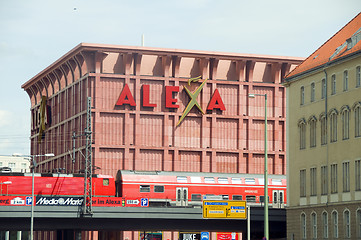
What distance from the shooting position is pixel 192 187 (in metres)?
95.3

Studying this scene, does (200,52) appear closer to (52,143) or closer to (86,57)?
(86,57)

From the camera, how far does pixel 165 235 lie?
407 feet

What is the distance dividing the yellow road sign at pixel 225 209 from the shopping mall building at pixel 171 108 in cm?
4916

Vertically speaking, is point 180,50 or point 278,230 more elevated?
point 180,50

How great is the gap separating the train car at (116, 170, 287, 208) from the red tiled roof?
1885cm

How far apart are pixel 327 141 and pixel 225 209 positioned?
37.6 ft

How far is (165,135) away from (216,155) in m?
9.29

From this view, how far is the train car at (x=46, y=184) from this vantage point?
86.6 meters

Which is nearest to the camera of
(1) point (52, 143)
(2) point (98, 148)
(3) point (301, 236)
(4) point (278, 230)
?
(3) point (301, 236)

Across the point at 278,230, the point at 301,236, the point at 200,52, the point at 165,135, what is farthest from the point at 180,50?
the point at 301,236

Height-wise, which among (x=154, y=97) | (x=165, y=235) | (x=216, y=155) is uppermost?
(x=154, y=97)

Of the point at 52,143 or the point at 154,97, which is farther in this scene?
the point at 52,143

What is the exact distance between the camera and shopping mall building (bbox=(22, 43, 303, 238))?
124062mm

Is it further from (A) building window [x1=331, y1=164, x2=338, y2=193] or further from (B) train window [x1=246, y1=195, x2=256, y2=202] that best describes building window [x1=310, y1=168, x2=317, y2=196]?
(B) train window [x1=246, y1=195, x2=256, y2=202]
